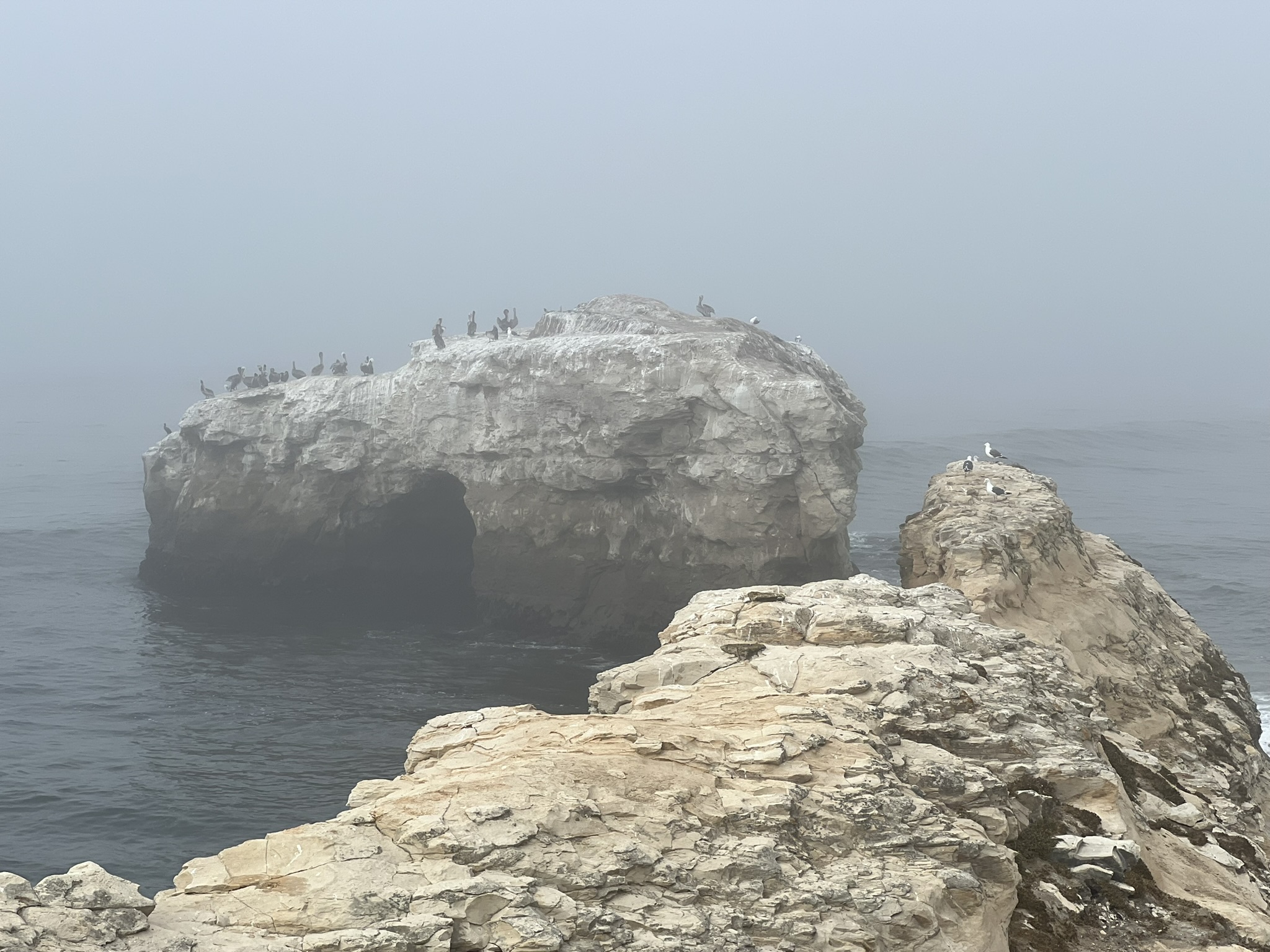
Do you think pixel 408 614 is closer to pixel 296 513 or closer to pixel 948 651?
pixel 296 513

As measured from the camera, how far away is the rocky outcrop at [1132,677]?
14805mm

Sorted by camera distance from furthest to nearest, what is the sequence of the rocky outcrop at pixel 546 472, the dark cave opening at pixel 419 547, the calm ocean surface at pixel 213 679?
the dark cave opening at pixel 419 547 < the rocky outcrop at pixel 546 472 < the calm ocean surface at pixel 213 679

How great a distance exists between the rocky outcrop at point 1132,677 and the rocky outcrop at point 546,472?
39.7 feet

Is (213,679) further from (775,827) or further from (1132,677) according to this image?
(775,827)

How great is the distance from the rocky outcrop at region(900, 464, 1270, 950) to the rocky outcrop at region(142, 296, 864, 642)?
1210 centimetres

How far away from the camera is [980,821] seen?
42.9 feet

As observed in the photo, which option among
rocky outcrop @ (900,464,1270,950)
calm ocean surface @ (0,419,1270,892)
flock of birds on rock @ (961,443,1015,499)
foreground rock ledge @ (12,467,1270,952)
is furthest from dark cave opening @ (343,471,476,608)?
foreground rock ledge @ (12,467,1270,952)

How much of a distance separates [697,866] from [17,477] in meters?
102

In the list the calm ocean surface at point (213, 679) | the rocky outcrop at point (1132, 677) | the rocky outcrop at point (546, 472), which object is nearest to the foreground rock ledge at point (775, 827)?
the rocky outcrop at point (1132, 677)

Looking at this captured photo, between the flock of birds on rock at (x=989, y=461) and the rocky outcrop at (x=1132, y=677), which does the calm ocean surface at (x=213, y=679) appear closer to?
the flock of birds on rock at (x=989, y=461)

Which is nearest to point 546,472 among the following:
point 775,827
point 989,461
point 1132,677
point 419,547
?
point 419,547

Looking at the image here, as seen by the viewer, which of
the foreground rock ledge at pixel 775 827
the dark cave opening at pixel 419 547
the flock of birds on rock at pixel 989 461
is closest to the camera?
the foreground rock ledge at pixel 775 827

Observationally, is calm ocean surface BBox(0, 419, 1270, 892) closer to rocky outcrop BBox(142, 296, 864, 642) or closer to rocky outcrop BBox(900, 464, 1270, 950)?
rocky outcrop BBox(142, 296, 864, 642)

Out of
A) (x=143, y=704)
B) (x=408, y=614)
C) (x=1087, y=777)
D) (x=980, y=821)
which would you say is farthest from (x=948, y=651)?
(x=408, y=614)
